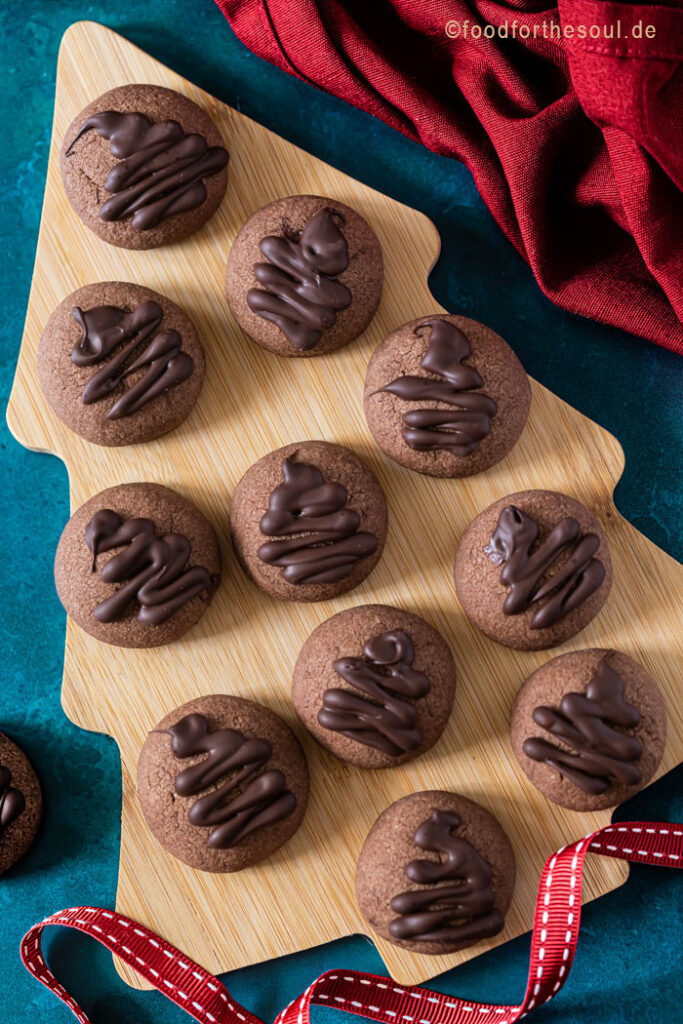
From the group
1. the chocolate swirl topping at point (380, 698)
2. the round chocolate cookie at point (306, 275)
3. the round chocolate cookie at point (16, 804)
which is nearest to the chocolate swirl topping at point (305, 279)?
the round chocolate cookie at point (306, 275)

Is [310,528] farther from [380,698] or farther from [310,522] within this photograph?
[380,698]

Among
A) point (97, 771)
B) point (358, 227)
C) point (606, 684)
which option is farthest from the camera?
point (97, 771)

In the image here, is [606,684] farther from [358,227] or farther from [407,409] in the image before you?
[358,227]

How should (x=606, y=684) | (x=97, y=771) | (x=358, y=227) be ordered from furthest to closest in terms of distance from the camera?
(x=97, y=771), (x=358, y=227), (x=606, y=684)

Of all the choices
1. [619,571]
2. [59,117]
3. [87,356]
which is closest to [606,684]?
[619,571]

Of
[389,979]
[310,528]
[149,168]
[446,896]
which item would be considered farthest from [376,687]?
[149,168]

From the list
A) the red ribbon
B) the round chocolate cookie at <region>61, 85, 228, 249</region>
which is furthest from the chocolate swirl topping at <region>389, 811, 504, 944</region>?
the round chocolate cookie at <region>61, 85, 228, 249</region>

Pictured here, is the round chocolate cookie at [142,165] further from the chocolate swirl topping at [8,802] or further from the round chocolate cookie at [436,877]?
the round chocolate cookie at [436,877]

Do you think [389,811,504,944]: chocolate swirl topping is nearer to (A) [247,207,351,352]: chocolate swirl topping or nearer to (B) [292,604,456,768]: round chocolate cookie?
(B) [292,604,456,768]: round chocolate cookie
